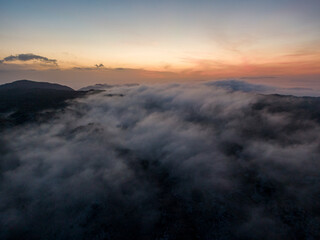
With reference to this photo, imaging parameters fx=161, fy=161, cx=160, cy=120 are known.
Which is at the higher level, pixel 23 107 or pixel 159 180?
pixel 23 107

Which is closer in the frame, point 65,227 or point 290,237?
point 290,237

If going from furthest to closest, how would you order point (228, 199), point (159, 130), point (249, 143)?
point (159, 130) → point (249, 143) → point (228, 199)

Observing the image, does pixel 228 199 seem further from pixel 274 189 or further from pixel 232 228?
pixel 274 189

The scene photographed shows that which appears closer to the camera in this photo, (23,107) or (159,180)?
(159,180)

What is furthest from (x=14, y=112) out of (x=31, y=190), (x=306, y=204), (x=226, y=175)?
(x=306, y=204)

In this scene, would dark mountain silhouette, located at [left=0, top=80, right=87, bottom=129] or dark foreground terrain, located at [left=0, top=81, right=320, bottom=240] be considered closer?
dark foreground terrain, located at [left=0, top=81, right=320, bottom=240]

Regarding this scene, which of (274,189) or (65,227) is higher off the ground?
(274,189)

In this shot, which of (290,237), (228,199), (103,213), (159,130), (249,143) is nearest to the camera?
(290,237)

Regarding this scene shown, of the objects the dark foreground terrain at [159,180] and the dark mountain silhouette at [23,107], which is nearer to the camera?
the dark foreground terrain at [159,180]
